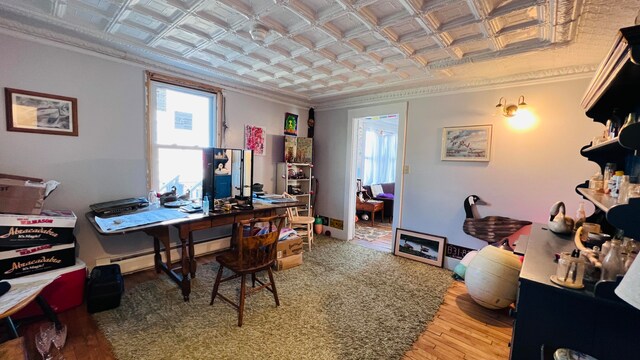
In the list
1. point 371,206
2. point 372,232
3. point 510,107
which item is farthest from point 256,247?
point 371,206

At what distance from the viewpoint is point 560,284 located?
1118mm

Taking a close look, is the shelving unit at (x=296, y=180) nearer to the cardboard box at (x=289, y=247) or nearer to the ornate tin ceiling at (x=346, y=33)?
the cardboard box at (x=289, y=247)

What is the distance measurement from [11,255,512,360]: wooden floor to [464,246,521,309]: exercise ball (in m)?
0.16

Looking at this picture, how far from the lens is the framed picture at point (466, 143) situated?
10.5 ft

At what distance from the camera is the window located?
308 centimetres

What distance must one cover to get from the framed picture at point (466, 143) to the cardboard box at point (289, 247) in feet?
7.10

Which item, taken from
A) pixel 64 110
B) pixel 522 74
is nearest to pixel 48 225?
pixel 64 110

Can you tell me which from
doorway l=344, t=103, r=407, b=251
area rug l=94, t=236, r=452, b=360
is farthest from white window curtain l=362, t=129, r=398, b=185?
area rug l=94, t=236, r=452, b=360

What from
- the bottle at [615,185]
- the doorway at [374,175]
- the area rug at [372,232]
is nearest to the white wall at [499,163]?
the doorway at [374,175]

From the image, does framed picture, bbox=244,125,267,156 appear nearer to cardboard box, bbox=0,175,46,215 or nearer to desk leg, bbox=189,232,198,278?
desk leg, bbox=189,232,198,278

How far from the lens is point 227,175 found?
2883mm

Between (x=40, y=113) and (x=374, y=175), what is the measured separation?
605 cm

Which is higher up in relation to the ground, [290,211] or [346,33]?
[346,33]

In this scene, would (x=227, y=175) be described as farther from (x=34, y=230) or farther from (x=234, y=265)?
(x=34, y=230)
